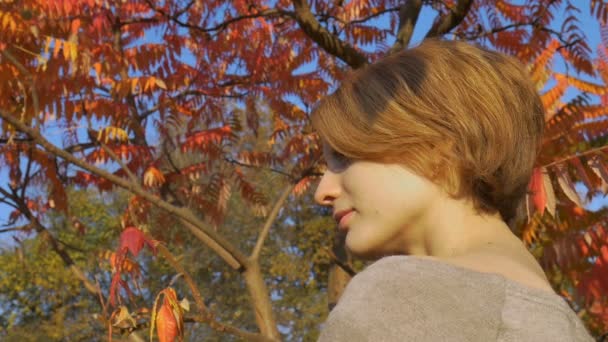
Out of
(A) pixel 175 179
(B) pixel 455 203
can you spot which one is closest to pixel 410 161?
(B) pixel 455 203

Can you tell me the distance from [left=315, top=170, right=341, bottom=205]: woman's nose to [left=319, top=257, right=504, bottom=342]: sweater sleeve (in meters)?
0.34

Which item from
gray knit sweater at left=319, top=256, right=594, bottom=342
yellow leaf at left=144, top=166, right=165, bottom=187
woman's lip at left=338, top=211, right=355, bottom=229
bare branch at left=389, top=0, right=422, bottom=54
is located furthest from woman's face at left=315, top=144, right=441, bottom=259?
yellow leaf at left=144, top=166, right=165, bottom=187

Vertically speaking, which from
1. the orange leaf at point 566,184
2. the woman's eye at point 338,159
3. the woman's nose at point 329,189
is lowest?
the orange leaf at point 566,184

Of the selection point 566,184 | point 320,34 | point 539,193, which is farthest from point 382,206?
point 320,34

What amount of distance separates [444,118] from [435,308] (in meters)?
0.40

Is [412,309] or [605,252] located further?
[605,252]

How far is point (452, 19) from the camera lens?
4594mm

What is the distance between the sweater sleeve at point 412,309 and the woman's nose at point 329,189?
1.12ft

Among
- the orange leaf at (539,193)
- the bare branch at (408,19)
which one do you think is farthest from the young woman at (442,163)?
the bare branch at (408,19)

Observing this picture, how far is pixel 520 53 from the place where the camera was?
6.41m

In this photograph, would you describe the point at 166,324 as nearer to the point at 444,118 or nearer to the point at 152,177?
the point at 444,118

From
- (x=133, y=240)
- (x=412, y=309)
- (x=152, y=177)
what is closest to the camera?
(x=412, y=309)

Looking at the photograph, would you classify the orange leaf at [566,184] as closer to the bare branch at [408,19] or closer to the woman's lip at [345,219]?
the woman's lip at [345,219]

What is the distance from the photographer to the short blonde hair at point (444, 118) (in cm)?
133
